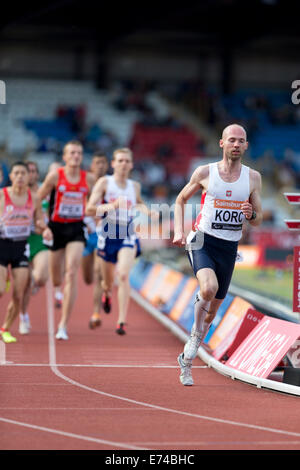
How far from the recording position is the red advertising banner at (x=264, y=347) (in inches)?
367

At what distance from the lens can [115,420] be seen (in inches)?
290

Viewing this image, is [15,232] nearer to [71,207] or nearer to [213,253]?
[71,207]

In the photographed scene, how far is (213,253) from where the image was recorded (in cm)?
939

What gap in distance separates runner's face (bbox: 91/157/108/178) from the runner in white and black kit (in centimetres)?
492

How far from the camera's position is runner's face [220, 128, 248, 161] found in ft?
30.1

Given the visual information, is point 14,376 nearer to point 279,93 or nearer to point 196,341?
point 196,341

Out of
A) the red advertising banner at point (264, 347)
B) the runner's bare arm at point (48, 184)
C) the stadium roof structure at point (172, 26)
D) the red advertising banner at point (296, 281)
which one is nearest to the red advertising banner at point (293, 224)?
the red advertising banner at point (296, 281)

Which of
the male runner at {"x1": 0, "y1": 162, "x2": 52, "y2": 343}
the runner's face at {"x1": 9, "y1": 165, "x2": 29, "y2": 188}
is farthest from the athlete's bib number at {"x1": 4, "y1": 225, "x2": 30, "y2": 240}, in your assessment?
the runner's face at {"x1": 9, "y1": 165, "x2": 29, "y2": 188}

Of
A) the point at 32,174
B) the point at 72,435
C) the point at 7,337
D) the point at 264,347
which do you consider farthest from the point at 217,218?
the point at 32,174

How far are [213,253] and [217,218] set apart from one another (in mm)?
341

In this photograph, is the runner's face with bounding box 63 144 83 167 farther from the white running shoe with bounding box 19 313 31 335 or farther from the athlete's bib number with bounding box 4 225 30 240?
the white running shoe with bounding box 19 313 31 335

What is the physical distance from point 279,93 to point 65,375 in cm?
4302

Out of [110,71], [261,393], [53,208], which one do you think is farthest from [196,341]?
[110,71]

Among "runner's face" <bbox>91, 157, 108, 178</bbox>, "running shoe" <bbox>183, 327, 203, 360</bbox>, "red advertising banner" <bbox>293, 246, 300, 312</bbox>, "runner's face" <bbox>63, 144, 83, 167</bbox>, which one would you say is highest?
"runner's face" <bbox>63, 144, 83, 167</bbox>
